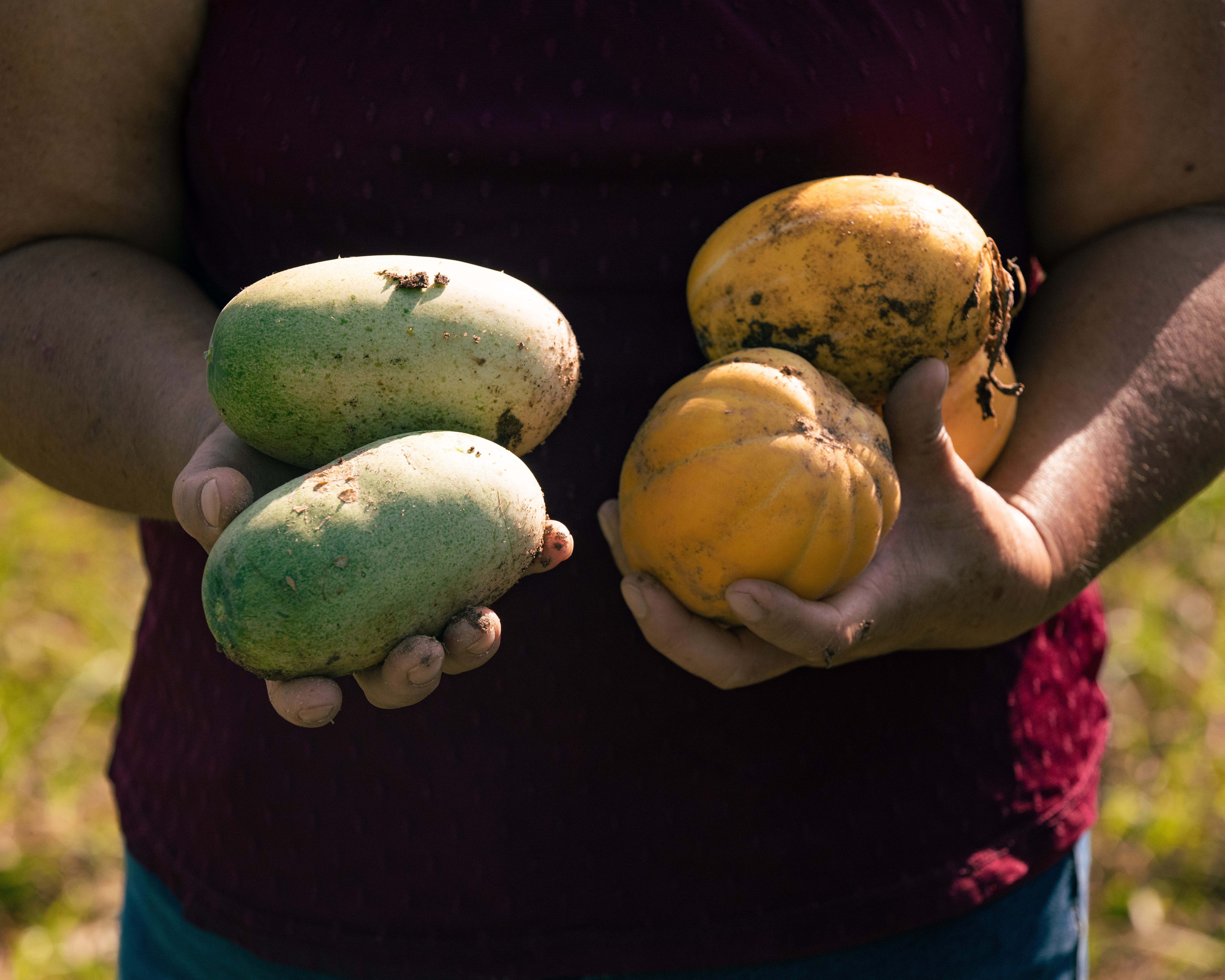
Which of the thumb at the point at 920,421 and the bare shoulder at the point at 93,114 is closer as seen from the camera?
the thumb at the point at 920,421

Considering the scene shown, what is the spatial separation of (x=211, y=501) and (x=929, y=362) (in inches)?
35.7

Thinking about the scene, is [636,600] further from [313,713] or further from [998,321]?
[998,321]

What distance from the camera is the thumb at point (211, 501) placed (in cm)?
127

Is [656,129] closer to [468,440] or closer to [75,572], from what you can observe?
[468,440]

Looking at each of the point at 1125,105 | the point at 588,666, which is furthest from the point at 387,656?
the point at 1125,105

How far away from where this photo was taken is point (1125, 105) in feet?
5.65

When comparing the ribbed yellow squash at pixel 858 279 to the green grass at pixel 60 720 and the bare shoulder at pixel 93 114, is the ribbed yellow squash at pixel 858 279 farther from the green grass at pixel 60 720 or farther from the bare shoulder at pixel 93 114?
the green grass at pixel 60 720

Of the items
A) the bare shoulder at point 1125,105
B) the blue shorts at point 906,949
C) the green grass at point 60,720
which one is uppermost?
the bare shoulder at point 1125,105

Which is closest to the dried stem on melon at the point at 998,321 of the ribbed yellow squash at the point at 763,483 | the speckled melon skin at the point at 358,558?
the ribbed yellow squash at the point at 763,483

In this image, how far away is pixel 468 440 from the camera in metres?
1.31

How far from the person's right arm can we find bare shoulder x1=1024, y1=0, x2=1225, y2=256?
1.30 metres

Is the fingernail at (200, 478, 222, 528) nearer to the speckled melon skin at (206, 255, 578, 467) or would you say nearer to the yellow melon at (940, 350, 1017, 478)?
the speckled melon skin at (206, 255, 578, 467)

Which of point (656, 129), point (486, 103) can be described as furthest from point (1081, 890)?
point (486, 103)

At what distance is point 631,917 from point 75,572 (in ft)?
12.8
